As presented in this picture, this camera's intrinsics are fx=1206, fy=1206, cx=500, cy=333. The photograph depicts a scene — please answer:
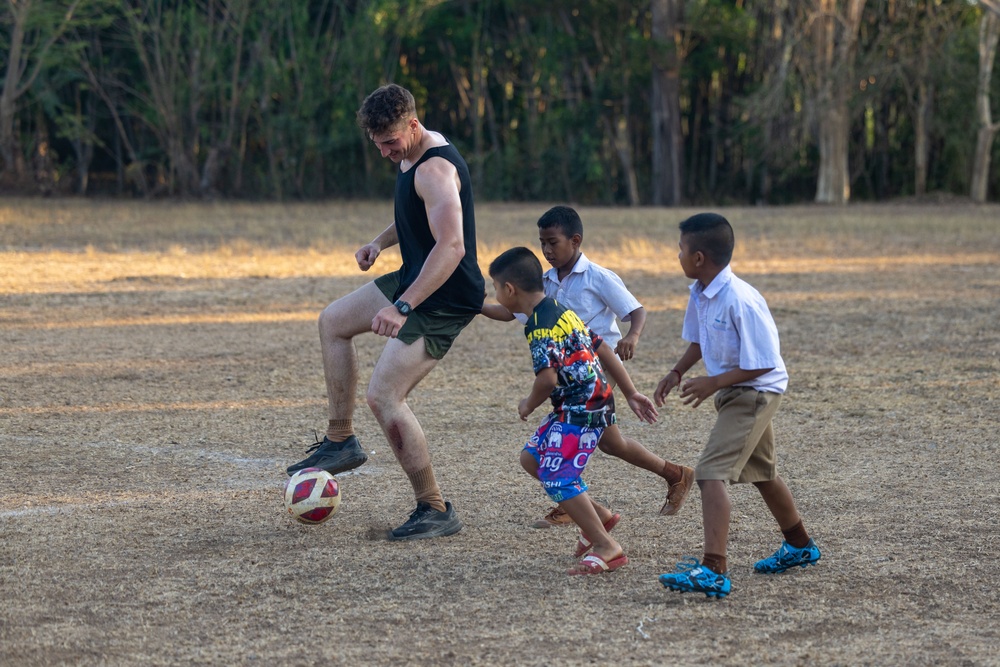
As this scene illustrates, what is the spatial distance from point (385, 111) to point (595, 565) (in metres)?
1.90

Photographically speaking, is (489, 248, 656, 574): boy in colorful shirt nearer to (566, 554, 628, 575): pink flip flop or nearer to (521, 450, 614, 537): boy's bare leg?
(566, 554, 628, 575): pink flip flop

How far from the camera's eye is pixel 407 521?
193 inches

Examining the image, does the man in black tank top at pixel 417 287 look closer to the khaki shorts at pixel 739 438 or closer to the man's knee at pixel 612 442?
the man's knee at pixel 612 442

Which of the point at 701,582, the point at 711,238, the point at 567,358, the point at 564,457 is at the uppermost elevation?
the point at 711,238

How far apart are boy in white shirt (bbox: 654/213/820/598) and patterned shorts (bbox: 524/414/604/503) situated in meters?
0.43

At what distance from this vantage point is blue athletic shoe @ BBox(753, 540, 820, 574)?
14.3 ft

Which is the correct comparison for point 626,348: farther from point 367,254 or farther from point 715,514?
point 367,254

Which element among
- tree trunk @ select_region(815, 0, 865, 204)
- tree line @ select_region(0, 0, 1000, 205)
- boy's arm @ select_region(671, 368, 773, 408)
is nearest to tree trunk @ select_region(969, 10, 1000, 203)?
tree line @ select_region(0, 0, 1000, 205)

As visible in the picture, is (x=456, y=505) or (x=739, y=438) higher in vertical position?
(x=739, y=438)

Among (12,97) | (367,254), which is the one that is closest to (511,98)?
(12,97)

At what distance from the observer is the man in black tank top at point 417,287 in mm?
4699

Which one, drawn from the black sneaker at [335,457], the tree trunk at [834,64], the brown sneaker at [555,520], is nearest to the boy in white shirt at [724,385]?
the brown sneaker at [555,520]

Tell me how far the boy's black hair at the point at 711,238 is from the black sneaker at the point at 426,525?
1531 millimetres

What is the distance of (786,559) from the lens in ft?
14.3
